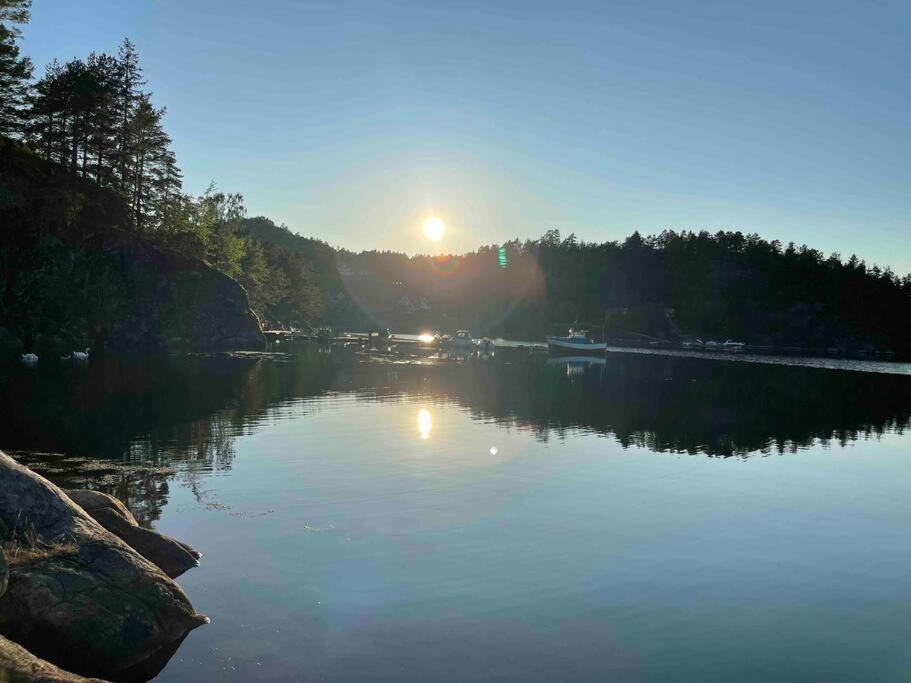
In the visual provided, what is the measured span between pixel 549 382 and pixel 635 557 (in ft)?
178

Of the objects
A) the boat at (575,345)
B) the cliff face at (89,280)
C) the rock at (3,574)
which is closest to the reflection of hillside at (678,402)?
the rock at (3,574)

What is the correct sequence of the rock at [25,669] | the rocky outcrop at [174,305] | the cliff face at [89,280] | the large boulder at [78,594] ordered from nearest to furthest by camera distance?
1. the rock at [25,669]
2. the large boulder at [78,594]
3. the cliff face at [89,280]
4. the rocky outcrop at [174,305]

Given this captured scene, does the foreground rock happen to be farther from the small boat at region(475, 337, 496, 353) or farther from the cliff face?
the small boat at region(475, 337, 496, 353)

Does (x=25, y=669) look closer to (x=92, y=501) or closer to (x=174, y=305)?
(x=92, y=501)

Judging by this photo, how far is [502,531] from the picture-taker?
20578 millimetres

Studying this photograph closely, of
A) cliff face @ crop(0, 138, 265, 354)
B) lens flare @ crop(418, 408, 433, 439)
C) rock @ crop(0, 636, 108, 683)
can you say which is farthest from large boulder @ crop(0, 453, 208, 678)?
cliff face @ crop(0, 138, 265, 354)

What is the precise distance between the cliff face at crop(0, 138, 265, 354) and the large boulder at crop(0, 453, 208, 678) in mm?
73568

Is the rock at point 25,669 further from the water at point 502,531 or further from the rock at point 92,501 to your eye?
the rock at point 92,501

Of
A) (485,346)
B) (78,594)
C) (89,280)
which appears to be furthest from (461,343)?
(78,594)

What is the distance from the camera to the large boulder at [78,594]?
11.3 metres

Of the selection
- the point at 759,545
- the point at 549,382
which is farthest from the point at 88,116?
the point at 759,545

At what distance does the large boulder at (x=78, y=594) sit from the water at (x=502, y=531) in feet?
2.55

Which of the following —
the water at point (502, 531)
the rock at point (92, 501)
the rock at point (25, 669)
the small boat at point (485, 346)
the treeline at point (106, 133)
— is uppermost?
the treeline at point (106, 133)

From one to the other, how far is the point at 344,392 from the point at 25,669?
151 feet
